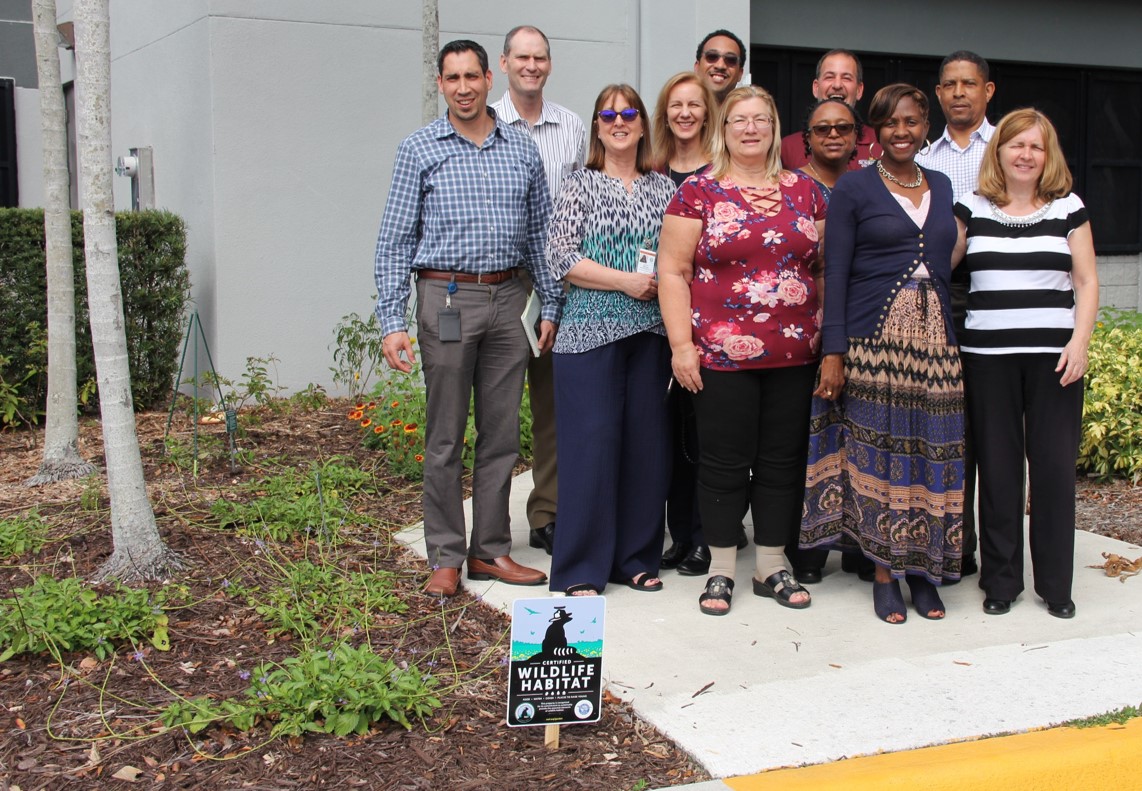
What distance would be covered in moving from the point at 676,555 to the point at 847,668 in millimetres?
1289

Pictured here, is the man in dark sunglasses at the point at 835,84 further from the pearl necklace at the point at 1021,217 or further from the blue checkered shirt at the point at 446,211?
the blue checkered shirt at the point at 446,211

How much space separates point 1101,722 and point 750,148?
7.48 feet

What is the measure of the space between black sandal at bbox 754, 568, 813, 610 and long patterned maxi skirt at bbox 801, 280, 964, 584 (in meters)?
0.33

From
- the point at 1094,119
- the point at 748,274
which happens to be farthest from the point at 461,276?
the point at 1094,119

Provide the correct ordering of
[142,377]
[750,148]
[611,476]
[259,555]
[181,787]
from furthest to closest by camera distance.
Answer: [142,377] → [259,555] → [611,476] → [750,148] → [181,787]

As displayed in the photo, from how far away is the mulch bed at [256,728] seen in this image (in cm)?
329

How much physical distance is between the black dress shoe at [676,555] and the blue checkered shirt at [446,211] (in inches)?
57.1

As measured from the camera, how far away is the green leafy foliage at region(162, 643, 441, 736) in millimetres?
3477

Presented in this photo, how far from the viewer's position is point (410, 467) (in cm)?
649

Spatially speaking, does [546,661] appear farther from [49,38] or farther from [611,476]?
[49,38]

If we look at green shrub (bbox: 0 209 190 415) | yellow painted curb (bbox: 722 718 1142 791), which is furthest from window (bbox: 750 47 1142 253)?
yellow painted curb (bbox: 722 718 1142 791)

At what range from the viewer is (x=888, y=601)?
4617mm

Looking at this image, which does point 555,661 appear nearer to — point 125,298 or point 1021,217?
point 1021,217

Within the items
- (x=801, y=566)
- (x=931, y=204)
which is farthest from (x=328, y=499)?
(x=931, y=204)
